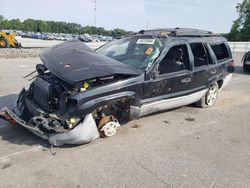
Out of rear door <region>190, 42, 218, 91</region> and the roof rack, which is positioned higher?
the roof rack

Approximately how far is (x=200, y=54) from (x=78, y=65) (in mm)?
3049

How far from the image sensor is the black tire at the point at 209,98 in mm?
6648

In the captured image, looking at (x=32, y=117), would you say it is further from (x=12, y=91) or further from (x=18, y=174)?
(x=12, y=91)

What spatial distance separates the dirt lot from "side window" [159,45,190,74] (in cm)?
103

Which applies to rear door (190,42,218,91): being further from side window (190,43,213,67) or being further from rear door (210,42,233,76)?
rear door (210,42,233,76)

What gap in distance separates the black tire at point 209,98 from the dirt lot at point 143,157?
2.71 feet

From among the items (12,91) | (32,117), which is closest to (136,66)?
(32,117)

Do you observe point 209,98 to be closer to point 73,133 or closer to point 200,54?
point 200,54

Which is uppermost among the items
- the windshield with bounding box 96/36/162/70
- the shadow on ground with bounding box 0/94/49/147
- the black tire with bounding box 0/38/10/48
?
the windshield with bounding box 96/36/162/70

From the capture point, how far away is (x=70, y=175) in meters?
3.48

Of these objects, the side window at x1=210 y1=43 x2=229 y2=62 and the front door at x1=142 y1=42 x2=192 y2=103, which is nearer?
the front door at x1=142 y1=42 x2=192 y2=103

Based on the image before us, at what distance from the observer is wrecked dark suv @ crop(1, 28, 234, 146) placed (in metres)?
4.13

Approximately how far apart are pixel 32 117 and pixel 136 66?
6.30 feet

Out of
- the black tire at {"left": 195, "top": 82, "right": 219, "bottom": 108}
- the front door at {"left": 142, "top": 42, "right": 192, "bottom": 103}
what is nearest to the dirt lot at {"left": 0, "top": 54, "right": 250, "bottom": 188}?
the front door at {"left": 142, "top": 42, "right": 192, "bottom": 103}
